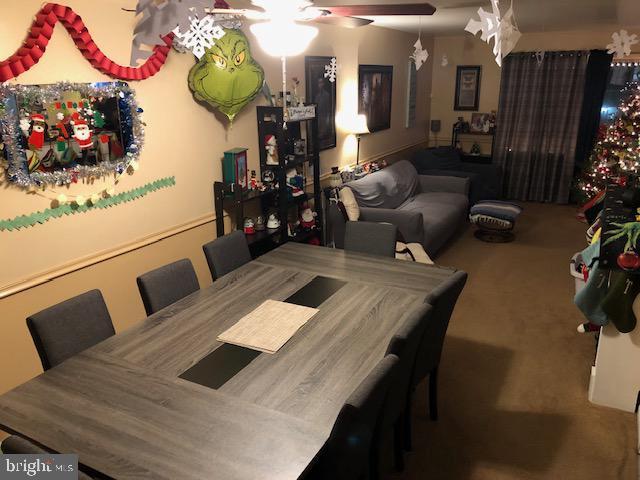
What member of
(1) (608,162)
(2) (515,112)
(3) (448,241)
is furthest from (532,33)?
(3) (448,241)

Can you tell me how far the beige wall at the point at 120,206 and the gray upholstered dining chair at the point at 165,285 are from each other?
0.65 metres

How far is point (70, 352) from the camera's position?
7.14 ft

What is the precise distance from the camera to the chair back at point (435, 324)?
2355mm

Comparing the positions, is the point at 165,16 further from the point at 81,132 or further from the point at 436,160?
the point at 436,160

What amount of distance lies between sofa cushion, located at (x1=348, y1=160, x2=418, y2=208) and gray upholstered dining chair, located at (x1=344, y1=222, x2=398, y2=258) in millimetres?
1687

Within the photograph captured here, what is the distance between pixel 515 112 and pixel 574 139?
90cm

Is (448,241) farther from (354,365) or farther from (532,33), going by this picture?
(354,365)

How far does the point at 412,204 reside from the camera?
19.1 feet

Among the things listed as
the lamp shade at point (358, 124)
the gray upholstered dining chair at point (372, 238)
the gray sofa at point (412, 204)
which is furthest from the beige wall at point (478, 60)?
the gray upholstered dining chair at point (372, 238)

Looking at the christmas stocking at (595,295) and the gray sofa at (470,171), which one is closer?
the christmas stocking at (595,295)

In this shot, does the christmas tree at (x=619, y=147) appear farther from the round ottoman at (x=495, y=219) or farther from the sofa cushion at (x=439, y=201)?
the sofa cushion at (x=439, y=201)

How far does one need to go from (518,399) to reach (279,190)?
2.36 m

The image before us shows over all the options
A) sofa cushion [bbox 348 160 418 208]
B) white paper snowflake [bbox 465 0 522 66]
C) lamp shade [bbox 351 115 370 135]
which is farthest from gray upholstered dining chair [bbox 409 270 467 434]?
lamp shade [bbox 351 115 370 135]

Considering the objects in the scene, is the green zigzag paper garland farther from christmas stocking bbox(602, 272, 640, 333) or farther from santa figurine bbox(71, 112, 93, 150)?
christmas stocking bbox(602, 272, 640, 333)
